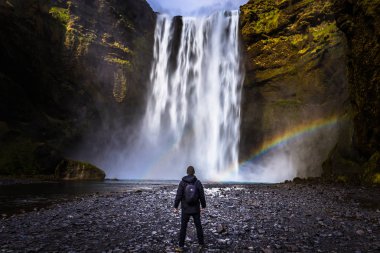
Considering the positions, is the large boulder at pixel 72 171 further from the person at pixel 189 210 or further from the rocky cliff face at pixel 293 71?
the person at pixel 189 210

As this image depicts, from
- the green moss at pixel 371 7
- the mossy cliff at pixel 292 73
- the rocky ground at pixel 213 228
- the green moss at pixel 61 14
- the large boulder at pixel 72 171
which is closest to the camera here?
the rocky ground at pixel 213 228

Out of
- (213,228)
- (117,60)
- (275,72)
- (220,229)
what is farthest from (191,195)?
(117,60)

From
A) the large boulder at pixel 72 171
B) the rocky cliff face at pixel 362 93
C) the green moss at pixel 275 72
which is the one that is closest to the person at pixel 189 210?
the rocky cliff face at pixel 362 93

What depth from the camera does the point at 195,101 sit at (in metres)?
53.6

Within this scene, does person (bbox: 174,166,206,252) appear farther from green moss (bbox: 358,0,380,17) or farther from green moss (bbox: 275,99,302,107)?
green moss (bbox: 275,99,302,107)

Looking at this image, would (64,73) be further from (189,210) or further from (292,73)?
(189,210)

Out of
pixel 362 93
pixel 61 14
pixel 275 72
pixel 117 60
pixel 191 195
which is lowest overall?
pixel 191 195

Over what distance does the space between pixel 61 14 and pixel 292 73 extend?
121ft

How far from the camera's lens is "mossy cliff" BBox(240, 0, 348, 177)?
43594mm

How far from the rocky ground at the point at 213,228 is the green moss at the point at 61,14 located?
42488 millimetres

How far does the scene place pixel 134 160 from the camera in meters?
56.6

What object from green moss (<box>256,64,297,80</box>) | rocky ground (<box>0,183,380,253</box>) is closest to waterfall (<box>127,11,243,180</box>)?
green moss (<box>256,64,297,80</box>)

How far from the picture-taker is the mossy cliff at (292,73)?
43594 millimetres

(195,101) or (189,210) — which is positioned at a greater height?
(195,101)
